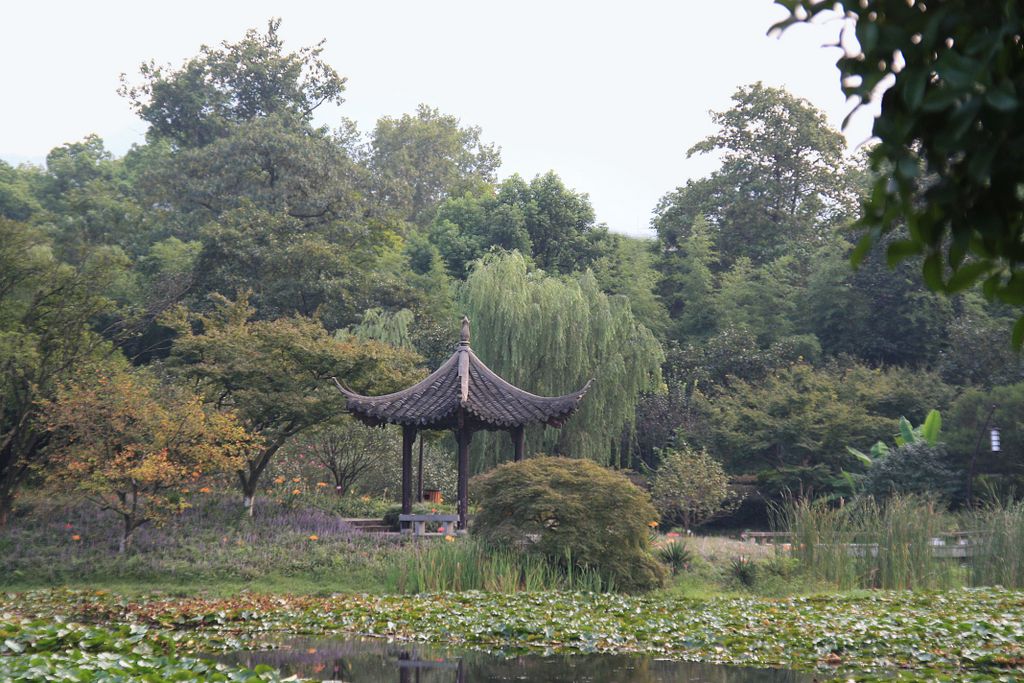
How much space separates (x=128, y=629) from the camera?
25.6 feet

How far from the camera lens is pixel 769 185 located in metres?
35.8

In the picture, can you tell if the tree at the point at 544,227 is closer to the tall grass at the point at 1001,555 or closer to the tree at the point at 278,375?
the tree at the point at 278,375

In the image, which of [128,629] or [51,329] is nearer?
[128,629]

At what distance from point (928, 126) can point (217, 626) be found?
905cm

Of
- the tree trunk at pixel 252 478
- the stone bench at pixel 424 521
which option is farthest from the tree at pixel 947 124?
the tree trunk at pixel 252 478

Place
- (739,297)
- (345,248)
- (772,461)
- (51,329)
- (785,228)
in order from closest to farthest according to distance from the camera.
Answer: (51,329) < (772,461) < (345,248) < (739,297) < (785,228)

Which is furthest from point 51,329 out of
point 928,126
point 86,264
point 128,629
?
point 928,126

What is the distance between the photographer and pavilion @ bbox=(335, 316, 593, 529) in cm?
1627

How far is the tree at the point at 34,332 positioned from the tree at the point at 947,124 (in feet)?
48.0

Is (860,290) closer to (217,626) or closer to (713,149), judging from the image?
(713,149)

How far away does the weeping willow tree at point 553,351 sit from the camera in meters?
22.2

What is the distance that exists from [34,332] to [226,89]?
889 inches

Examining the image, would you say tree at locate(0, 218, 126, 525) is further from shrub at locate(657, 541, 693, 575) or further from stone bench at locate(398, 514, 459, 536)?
shrub at locate(657, 541, 693, 575)

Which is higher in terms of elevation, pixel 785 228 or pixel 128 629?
pixel 785 228
